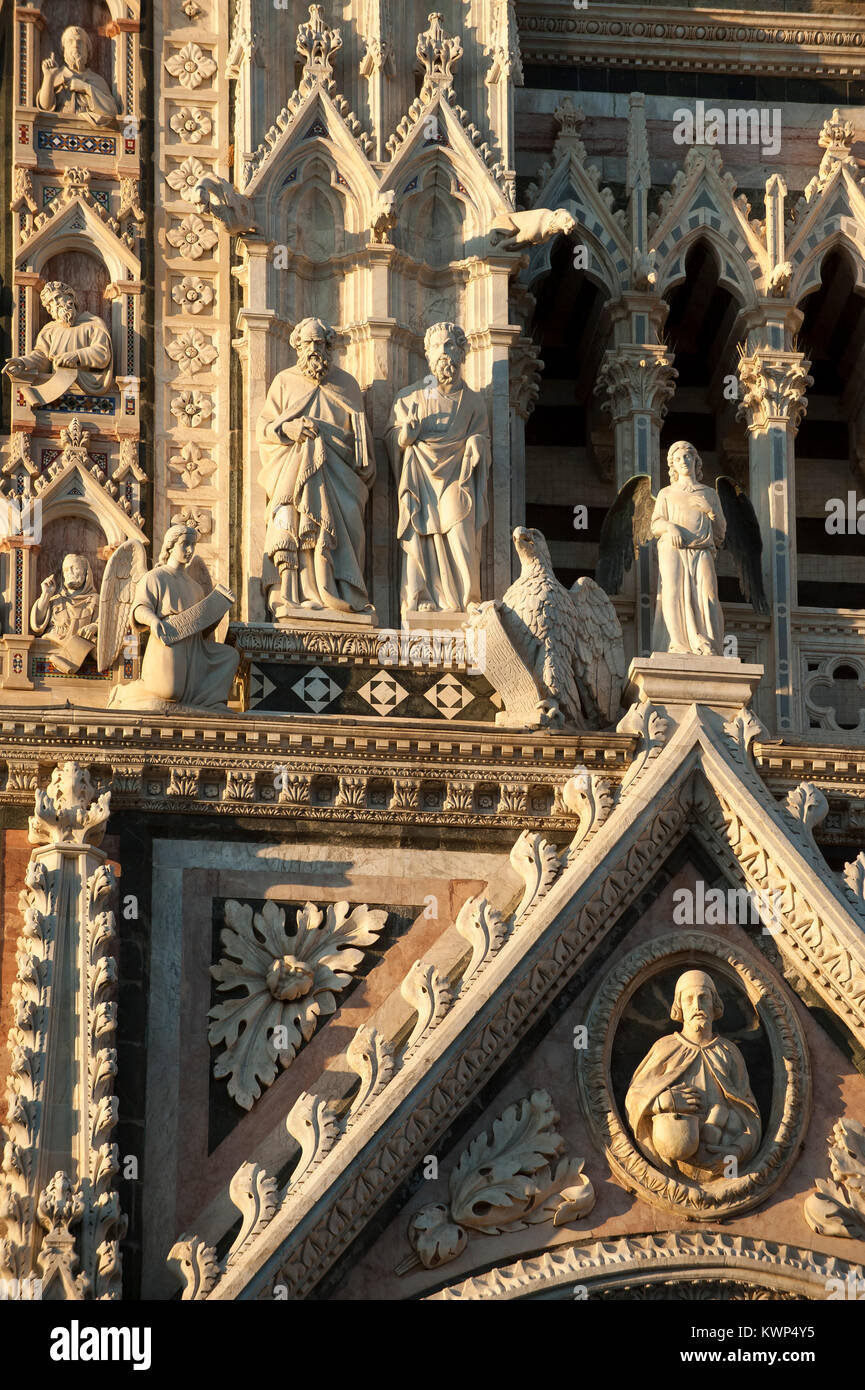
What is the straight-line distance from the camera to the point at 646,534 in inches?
899

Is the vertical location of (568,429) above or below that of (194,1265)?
above

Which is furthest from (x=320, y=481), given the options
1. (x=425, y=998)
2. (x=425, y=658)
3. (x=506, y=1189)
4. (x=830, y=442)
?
(x=506, y=1189)

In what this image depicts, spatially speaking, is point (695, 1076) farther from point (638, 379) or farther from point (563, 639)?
point (638, 379)

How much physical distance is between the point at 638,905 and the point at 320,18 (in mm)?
6086

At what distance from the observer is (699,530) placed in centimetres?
2184

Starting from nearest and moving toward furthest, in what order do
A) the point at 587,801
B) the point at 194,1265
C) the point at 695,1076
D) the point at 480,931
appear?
the point at 194,1265, the point at 695,1076, the point at 480,931, the point at 587,801

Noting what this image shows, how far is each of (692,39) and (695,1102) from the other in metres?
8.06

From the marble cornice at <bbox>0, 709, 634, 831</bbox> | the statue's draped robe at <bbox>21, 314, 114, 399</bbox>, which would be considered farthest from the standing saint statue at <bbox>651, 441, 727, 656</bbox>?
the statue's draped robe at <bbox>21, 314, 114, 399</bbox>

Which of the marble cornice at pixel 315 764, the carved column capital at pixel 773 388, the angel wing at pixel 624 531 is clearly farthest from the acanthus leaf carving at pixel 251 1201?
the carved column capital at pixel 773 388

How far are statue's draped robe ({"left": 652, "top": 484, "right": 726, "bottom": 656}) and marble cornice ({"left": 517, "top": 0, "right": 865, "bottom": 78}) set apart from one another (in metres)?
4.39

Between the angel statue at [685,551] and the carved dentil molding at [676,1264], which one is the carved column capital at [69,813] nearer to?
the carved dentil molding at [676,1264]

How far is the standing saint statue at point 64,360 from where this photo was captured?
76.1 feet

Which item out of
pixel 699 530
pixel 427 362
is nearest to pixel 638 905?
pixel 699 530
